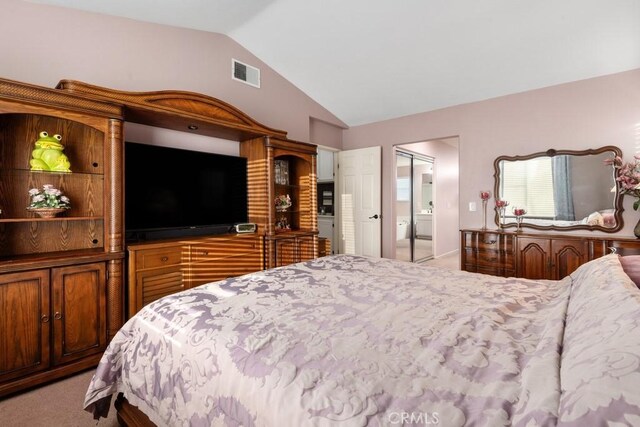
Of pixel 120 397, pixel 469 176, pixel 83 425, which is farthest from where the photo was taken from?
pixel 469 176

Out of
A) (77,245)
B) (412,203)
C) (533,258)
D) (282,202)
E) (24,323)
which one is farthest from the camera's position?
(412,203)

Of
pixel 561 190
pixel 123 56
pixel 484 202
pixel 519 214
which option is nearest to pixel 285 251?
pixel 123 56

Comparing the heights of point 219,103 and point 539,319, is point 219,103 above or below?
above

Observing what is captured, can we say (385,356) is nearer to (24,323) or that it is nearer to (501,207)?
(24,323)

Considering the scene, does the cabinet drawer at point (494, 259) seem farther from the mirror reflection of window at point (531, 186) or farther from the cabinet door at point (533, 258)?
the mirror reflection of window at point (531, 186)

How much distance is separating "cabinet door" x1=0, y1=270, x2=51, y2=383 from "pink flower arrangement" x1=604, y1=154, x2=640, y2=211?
488 cm

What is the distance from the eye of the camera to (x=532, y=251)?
3334 mm

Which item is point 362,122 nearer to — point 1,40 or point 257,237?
point 257,237

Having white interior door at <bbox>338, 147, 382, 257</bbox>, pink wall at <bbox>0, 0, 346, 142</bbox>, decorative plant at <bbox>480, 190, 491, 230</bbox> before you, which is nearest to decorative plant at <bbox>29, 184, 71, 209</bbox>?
pink wall at <bbox>0, 0, 346, 142</bbox>

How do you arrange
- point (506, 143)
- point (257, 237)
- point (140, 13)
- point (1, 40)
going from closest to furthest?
point (1, 40)
point (140, 13)
point (257, 237)
point (506, 143)

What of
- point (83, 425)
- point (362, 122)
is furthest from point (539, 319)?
point (362, 122)

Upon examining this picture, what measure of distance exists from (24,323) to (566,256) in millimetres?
4582

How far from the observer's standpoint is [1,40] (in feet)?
7.30

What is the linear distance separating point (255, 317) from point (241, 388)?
33 centimetres
